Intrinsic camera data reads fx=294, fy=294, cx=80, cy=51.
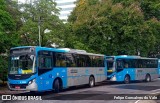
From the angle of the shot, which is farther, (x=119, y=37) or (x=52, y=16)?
(x=119, y=37)

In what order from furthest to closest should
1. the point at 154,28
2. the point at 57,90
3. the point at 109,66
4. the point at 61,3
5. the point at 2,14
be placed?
the point at 61,3, the point at 154,28, the point at 109,66, the point at 2,14, the point at 57,90

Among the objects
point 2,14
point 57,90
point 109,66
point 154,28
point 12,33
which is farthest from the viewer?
point 154,28

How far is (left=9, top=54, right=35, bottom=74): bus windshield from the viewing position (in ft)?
57.3

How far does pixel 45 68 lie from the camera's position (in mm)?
18391

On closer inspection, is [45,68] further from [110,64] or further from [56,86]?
[110,64]

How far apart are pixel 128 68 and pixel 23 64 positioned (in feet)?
46.6

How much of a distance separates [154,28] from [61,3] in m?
77.8

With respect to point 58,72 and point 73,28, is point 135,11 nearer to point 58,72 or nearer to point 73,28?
point 73,28

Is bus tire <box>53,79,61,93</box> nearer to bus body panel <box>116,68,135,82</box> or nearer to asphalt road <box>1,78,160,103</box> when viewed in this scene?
asphalt road <box>1,78,160,103</box>

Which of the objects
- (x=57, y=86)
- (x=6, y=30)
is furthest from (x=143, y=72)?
(x=6, y=30)

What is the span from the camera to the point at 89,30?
32.5m

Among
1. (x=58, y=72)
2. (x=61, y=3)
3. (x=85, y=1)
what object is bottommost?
(x=58, y=72)

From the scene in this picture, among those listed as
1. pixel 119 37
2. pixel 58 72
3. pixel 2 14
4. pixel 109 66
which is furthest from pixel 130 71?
pixel 2 14

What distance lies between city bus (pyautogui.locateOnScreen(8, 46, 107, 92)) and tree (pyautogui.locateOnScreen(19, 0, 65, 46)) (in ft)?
20.8
